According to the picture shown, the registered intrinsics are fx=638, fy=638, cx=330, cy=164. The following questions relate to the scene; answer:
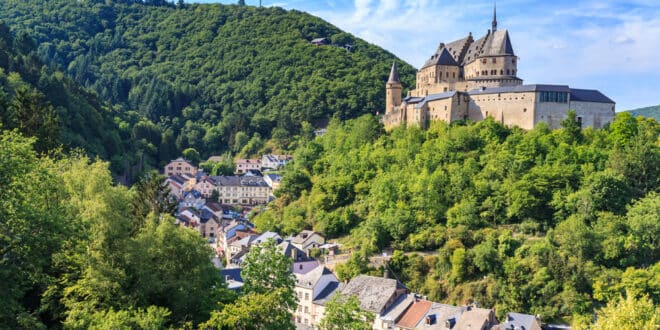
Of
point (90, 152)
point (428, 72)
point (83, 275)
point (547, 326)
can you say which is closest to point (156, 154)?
point (90, 152)

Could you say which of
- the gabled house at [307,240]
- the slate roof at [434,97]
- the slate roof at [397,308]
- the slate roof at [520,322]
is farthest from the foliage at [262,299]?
the slate roof at [434,97]

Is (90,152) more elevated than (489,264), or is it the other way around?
(90,152)

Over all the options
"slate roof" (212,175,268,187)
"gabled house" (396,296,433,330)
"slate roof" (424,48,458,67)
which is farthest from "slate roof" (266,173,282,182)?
"gabled house" (396,296,433,330)

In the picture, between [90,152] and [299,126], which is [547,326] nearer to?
[90,152]

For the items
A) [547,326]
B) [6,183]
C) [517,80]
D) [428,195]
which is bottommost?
[547,326]

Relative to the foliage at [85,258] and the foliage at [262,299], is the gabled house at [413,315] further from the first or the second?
the foliage at [85,258]

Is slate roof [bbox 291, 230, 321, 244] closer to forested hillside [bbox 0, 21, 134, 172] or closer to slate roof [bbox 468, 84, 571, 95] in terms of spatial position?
slate roof [bbox 468, 84, 571, 95]

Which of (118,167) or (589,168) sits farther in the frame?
(118,167)
